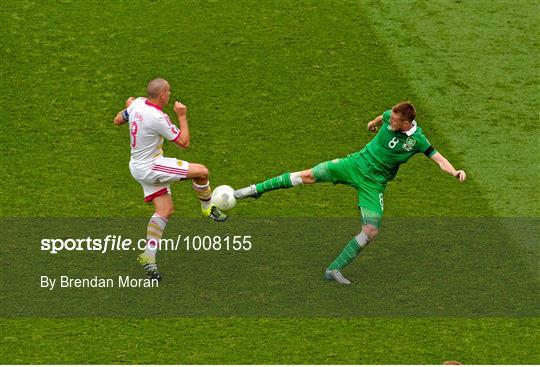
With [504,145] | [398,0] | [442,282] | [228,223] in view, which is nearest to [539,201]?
[504,145]

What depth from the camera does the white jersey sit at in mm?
14641

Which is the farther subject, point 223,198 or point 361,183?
point 223,198

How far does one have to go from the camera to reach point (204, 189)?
51.2 feet

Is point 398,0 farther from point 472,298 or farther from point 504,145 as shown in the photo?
point 472,298

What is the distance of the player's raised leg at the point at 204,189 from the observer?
49.6 feet

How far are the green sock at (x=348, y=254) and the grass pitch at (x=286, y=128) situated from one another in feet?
1.34

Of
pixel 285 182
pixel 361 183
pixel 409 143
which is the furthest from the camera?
pixel 285 182

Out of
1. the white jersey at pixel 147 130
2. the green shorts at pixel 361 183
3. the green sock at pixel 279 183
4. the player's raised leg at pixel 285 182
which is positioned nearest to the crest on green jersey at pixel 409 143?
the green shorts at pixel 361 183

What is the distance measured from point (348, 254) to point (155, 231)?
88.3 inches

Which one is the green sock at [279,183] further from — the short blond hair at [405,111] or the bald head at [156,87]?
the bald head at [156,87]

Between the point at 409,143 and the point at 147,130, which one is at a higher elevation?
the point at 147,130

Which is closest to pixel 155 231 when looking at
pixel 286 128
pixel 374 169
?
pixel 374 169

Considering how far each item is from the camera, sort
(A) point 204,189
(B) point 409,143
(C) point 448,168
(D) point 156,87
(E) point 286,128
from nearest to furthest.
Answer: (D) point 156,87 < (C) point 448,168 < (B) point 409,143 < (A) point 204,189 < (E) point 286,128

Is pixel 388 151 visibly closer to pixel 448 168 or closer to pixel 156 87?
pixel 448 168
